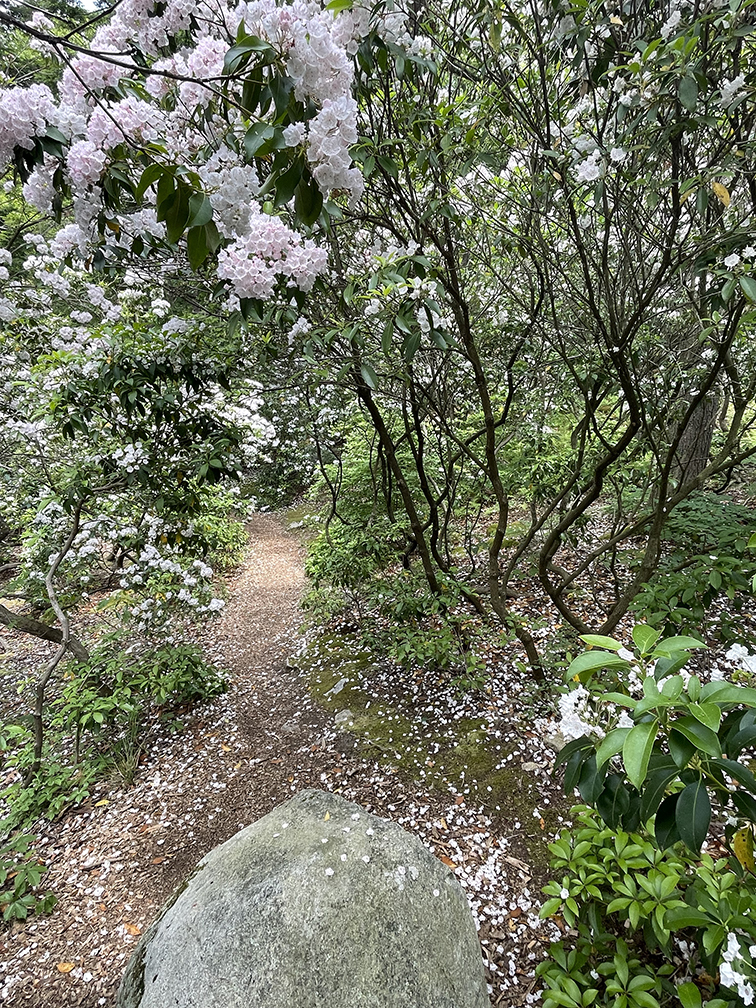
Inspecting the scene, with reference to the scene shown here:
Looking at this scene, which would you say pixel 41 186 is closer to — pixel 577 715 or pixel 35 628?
pixel 577 715

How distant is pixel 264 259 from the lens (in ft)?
5.26

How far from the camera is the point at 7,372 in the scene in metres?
4.60

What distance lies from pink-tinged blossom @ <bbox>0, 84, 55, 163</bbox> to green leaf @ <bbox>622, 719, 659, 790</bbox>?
1.95m

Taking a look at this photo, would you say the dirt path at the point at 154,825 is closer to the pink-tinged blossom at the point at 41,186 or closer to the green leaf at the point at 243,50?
the pink-tinged blossom at the point at 41,186

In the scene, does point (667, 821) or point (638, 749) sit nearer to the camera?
point (638, 749)

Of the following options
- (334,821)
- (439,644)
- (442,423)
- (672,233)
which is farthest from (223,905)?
(672,233)

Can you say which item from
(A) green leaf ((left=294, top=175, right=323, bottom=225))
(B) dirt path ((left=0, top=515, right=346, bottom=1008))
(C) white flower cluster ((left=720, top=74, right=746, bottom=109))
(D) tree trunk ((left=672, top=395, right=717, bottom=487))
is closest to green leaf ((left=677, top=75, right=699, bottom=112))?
(C) white flower cluster ((left=720, top=74, right=746, bottom=109))

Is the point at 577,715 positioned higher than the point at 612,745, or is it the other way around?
the point at 612,745

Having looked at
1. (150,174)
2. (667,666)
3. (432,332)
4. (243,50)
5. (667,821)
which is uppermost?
(243,50)

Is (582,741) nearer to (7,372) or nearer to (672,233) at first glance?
(672,233)

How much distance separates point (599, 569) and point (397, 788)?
2483 mm

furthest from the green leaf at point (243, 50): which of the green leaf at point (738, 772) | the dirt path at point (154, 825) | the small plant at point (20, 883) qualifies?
the small plant at point (20, 883)

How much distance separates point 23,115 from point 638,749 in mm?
1994

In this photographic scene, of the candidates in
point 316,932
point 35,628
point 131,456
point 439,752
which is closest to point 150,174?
point 316,932
